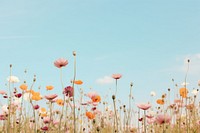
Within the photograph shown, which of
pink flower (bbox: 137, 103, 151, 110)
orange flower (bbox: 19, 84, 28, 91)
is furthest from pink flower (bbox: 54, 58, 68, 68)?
orange flower (bbox: 19, 84, 28, 91)

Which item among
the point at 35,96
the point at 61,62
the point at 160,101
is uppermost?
the point at 61,62

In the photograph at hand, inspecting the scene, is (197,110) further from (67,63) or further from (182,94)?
(67,63)

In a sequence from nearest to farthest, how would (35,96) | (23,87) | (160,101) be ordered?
(35,96), (23,87), (160,101)

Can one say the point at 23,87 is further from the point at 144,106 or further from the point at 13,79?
the point at 144,106

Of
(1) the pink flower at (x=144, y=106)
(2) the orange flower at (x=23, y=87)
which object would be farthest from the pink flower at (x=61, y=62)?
(2) the orange flower at (x=23, y=87)

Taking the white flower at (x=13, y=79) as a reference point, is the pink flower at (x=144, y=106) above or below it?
below

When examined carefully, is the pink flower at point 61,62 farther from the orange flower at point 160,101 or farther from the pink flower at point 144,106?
the orange flower at point 160,101

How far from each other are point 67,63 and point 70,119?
2054 millimetres

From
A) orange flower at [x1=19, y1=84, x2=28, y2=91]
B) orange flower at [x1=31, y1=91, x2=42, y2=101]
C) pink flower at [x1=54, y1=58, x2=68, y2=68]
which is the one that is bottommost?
orange flower at [x1=31, y1=91, x2=42, y2=101]

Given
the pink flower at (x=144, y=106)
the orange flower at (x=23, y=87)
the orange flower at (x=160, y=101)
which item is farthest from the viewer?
the orange flower at (x=160, y=101)

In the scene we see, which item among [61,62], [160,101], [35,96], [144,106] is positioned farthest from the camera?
[160,101]

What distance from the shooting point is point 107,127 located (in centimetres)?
568

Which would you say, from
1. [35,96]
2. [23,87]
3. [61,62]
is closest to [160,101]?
[35,96]

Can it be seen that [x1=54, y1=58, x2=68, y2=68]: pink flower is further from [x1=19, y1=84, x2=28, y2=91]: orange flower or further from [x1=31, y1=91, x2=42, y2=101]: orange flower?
[x1=19, y1=84, x2=28, y2=91]: orange flower
